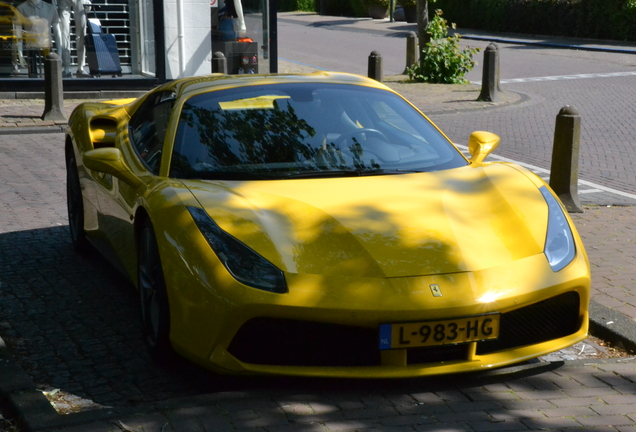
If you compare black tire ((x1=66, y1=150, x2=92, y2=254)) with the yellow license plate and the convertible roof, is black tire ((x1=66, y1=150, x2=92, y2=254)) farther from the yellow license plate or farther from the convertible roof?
the yellow license plate

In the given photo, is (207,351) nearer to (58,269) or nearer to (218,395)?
(218,395)

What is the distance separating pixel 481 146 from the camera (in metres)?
4.91

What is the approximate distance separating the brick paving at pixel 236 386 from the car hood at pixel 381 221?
54 centimetres

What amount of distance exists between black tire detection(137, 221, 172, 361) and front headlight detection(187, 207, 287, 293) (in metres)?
0.39

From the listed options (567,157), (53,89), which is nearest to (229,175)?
(567,157)

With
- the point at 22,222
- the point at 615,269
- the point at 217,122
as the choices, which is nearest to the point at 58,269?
the point at 22,222

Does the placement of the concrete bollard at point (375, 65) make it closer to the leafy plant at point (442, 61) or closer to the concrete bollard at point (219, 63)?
the concrete bollard at point (219, 63)

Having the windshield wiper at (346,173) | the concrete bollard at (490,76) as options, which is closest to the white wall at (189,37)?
the concrete bollard at (490,76)

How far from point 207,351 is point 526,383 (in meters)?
1.40

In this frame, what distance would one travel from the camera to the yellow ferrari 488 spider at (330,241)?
11.5 ft

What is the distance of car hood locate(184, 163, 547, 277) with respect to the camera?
362 centimetres

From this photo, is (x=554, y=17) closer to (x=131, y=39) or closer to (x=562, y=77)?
(x=562, y=77)

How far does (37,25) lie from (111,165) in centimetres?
1231

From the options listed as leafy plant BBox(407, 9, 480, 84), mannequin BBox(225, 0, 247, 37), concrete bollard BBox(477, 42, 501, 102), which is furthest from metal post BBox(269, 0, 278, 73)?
concrete bollard BBox(477, 42, 501, 102)
